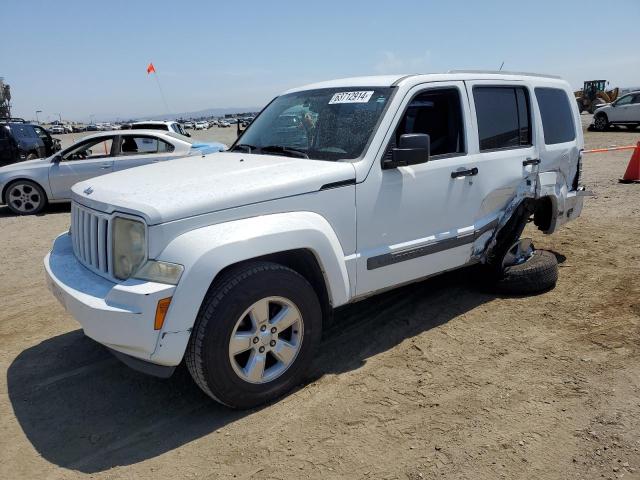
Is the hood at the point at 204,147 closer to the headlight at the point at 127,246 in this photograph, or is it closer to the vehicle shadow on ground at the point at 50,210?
the vehicle shadow on ground at the point at 50,210

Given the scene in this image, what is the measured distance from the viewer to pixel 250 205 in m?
2.98

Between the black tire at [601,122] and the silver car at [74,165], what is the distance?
21.3 m

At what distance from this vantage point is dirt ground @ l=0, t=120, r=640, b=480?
2646 mm

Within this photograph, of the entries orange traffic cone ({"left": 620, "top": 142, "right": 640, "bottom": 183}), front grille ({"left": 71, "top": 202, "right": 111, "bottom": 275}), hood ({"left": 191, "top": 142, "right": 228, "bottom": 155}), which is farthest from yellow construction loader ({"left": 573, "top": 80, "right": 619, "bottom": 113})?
front grille ({"left": 71, "top": 202, "right": 111, "bottom": 275})

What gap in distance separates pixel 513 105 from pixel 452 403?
9.08ft

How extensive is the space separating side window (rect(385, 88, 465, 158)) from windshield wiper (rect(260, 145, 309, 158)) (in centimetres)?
88

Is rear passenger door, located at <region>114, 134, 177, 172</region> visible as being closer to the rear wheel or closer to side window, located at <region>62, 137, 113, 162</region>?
side window, located at <region>62, 137, 113, 162</region>

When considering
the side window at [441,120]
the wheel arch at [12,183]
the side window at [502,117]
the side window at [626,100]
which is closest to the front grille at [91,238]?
the side window at [441,120]

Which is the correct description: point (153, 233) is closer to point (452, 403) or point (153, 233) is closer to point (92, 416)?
point (92, 416)

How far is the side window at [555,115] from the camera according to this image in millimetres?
4816

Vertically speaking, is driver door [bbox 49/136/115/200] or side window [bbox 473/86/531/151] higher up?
side window [bbox 473/86/531/151]

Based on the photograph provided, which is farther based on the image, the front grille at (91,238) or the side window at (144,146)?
the side window at (144,146)

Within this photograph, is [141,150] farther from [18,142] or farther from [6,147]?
[18,142]

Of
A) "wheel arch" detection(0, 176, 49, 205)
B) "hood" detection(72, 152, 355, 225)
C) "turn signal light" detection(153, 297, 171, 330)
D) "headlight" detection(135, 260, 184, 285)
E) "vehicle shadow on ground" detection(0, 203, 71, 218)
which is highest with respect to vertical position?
"hood" detection(72, 152, 355, 225)
